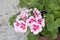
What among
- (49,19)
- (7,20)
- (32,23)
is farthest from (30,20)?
(7,20)

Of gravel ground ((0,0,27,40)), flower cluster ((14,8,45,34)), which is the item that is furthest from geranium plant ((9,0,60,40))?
gravel ground ((0,0,27,40))

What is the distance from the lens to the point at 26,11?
1.70 meters

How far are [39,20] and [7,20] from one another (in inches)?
41.7

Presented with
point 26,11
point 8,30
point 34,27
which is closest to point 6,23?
point 8,30

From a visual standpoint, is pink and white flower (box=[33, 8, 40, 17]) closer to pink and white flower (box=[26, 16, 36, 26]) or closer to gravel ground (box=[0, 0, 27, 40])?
pink and white flower (box=[26, 16, 36, 26])

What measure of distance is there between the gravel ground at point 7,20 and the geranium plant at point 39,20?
1.85 feet

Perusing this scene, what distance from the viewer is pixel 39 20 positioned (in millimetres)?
1567

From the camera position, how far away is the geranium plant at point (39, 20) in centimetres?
157

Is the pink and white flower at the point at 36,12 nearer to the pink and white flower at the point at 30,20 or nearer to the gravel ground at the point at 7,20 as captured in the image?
the pink and white flower at the point at 30,20

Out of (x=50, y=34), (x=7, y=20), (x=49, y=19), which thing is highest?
(x=7, y=20)

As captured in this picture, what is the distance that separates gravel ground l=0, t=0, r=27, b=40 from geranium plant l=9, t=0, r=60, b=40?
1.85ft

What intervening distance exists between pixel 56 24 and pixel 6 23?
1064mm

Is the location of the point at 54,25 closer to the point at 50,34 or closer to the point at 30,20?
the point at 50,34

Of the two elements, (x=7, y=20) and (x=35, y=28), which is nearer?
(x=35, y=28)
